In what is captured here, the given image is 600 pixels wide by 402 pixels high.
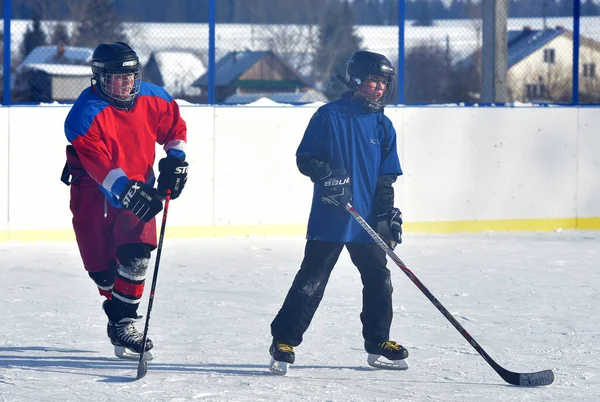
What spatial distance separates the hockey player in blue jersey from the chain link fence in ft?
19.5

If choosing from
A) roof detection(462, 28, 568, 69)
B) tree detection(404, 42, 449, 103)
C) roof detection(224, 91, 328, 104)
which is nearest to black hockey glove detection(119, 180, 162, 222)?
roof detection(224, 91, 328, 104)

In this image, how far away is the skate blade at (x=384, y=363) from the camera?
159 inches

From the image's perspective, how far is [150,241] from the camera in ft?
13.4

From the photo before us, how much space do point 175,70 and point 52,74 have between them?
70.7 inches

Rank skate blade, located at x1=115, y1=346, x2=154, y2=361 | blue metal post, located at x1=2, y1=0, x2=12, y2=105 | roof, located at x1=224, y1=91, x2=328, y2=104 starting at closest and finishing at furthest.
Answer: skate blade, located at x1=115, y1=346, x2=154, y2=361, blue metal post, located at x1=2, y1=0, x2=12, y2=105, roof, located at x1=224, y1=91, x2=328, y2=104

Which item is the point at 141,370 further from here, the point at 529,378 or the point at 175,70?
the point at 175,70

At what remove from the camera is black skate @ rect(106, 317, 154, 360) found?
406 centimetres

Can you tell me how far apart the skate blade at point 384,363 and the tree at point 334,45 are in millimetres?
9618

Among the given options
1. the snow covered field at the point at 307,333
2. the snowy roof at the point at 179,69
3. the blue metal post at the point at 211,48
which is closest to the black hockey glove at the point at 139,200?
the snow covered field at the point at 307,333

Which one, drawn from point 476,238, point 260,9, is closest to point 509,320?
point 476,238

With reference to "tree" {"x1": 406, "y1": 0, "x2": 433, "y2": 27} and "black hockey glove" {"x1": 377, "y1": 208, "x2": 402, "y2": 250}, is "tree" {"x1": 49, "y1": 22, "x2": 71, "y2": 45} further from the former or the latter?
"black hockey glove" {"x1": 377, "y1": 208, "x2": 402, "y2": 250}

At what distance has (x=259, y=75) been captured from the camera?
14047 millimetres

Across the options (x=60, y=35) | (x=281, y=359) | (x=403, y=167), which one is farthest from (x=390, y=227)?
(x=60, y=35)

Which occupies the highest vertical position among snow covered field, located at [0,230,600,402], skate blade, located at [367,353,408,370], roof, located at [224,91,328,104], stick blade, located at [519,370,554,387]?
roof, located at [224,91,328,104]
